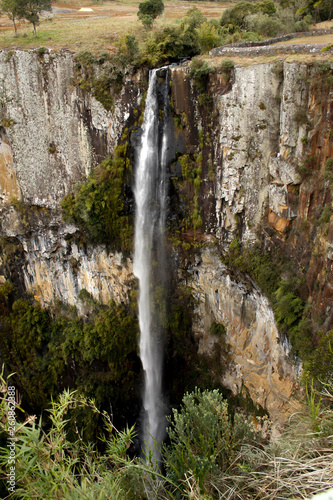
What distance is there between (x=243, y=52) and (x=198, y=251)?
25.2 ft

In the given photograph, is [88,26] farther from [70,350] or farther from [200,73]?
[70,350]

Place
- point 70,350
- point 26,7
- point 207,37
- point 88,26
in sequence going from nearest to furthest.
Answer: point 207,37, point 70,350, point 26,7, point 88,26

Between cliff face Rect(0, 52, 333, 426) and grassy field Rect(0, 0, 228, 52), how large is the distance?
181cm

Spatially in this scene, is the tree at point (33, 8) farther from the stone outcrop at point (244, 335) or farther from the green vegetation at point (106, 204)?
the stone outcrop at point (244, 335)

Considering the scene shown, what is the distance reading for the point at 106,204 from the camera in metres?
16.3

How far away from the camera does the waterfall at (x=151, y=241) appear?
14789 mm

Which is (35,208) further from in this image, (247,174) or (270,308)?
(270,308)

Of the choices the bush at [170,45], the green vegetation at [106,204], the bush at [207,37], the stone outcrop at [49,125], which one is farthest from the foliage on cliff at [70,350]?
the bush at [207,37]

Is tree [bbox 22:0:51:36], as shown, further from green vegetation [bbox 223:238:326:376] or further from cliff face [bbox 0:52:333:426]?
green vegetation [bbox 223:238:326:376]

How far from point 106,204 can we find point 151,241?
264 cm

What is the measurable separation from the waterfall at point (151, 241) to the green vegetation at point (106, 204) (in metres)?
0.54

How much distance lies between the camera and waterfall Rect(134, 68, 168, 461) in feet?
48.5

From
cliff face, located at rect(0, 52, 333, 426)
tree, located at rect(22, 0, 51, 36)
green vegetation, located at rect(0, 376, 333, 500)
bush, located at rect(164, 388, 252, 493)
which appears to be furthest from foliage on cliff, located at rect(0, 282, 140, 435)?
tree, located at rect(22, 0, 51, 36)

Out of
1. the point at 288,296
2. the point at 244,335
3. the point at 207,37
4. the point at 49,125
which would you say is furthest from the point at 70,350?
the point at 207,37
